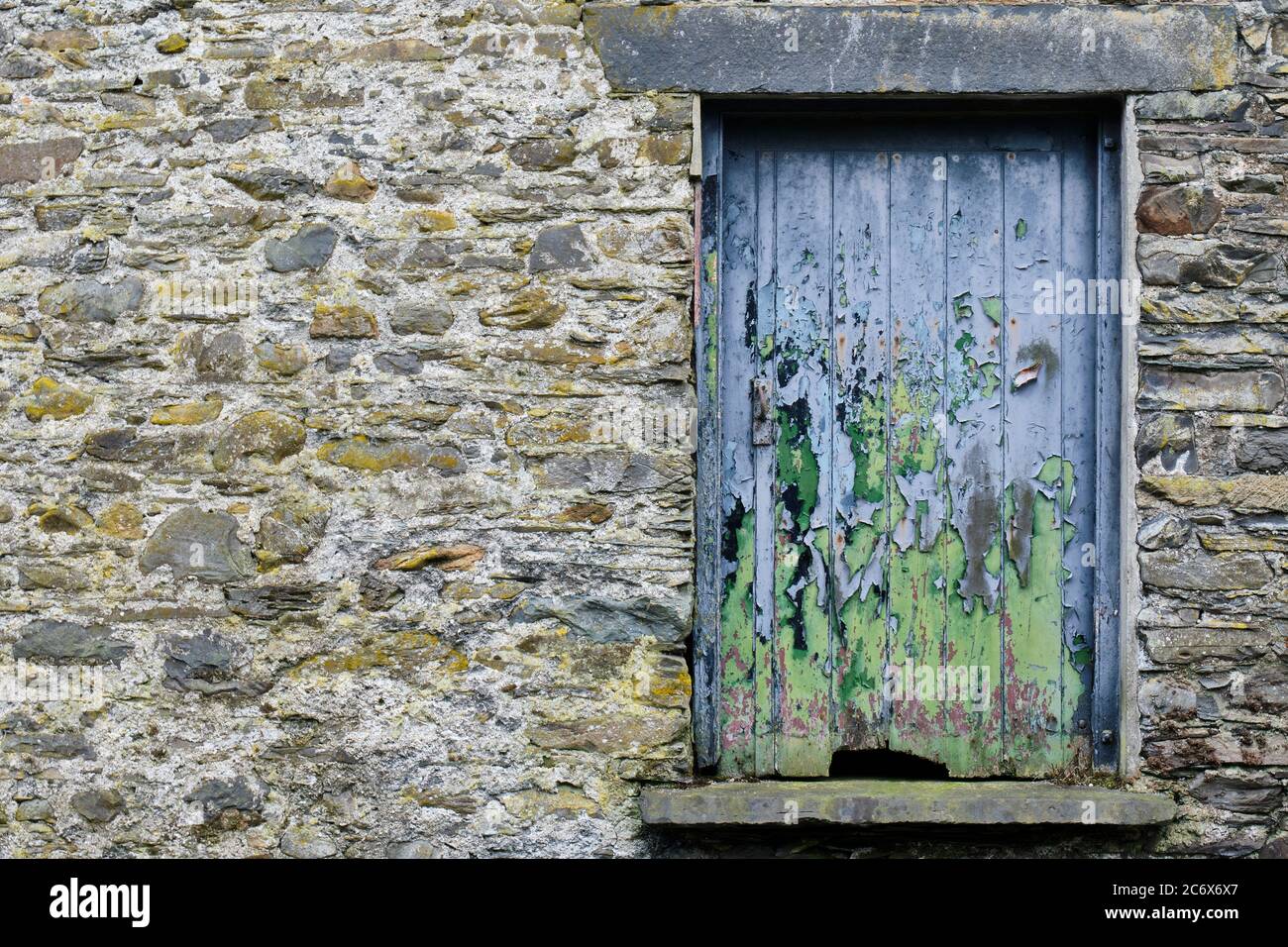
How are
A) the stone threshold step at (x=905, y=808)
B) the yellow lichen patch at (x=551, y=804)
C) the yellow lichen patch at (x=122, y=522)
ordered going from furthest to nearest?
1. the yellow lichen patch at (x=122, y=522)
2. the yellow lichen patch at (x=551, y=804)
3. the stone threshold step at (x=905, y=808)

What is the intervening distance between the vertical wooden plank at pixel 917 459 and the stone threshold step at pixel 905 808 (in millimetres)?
261

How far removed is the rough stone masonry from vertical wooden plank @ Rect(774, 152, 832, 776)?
319mm

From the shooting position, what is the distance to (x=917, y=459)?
11.4 ft

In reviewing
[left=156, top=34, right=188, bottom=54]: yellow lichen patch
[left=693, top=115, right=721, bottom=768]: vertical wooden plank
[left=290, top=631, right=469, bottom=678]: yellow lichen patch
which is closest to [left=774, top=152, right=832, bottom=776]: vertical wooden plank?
[left=693, top=115, right=721, bottom=768]: vertical wooden plank

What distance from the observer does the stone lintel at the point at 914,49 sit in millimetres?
3324

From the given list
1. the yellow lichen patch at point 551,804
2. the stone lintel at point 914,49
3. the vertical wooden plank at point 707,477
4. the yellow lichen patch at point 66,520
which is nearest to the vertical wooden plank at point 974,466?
the stone lintel at point 914,49

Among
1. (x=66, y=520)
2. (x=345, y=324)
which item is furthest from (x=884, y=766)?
(x=66, y=520)

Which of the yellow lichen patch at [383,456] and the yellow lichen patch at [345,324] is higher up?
the yellow lichen patch at [345,324]

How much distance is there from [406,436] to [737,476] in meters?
0.95

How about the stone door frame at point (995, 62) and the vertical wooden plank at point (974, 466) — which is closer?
the stone door frame at point (995, 62)

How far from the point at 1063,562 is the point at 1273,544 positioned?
1.78 ft

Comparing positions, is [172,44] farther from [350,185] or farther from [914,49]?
[914,49]

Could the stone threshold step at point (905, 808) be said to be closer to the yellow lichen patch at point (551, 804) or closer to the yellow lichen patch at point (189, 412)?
the yellow lichen patch at point (551, 804)

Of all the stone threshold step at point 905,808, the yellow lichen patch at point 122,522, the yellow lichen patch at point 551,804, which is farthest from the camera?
the yellow lichen patch at point 122,522
